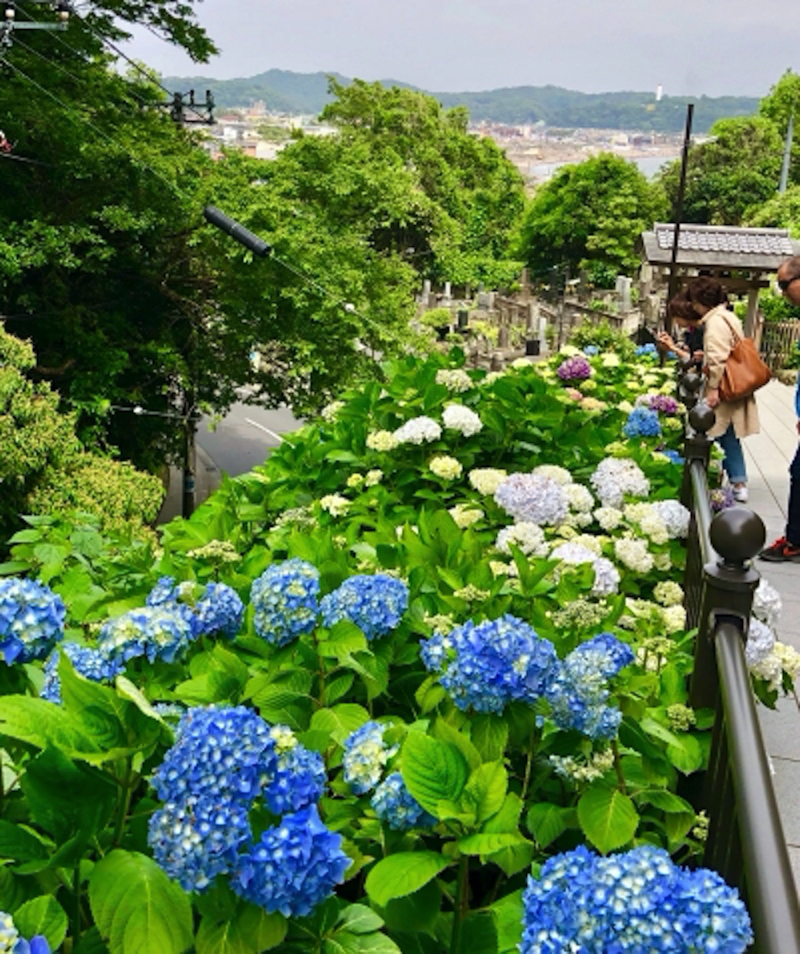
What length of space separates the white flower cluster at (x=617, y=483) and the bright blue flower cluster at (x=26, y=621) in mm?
1875

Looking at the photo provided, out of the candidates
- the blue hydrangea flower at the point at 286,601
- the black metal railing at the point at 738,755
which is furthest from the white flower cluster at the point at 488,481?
the blue hydrangea flower at the point at 286,601

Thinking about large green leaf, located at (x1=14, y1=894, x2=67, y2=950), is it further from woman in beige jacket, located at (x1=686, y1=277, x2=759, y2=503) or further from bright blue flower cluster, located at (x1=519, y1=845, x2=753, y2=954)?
woman in beige jacket, located at (x1=686, y1=277, x2=759, y2=503)

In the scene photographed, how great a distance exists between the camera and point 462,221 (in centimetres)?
4709

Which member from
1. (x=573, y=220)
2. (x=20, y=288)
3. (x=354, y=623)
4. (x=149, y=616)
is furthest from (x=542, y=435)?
(x=573, y=220)

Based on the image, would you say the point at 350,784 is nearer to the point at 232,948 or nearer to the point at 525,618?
the point at 232,948

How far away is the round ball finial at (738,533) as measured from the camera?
1604 mm

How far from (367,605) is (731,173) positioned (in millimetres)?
46141

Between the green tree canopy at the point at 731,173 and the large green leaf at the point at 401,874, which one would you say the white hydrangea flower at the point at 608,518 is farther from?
the green tree canopy at the point at 731,173

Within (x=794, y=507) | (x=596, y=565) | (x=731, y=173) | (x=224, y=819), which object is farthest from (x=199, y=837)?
(x=731, y=173)

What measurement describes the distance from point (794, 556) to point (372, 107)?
40800 mm

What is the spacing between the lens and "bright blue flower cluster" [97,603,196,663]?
1399 mm

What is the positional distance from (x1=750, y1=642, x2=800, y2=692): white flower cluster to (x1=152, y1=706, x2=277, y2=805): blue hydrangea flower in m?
1.28

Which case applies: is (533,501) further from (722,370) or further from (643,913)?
(722,370)

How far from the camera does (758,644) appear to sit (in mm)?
1920
